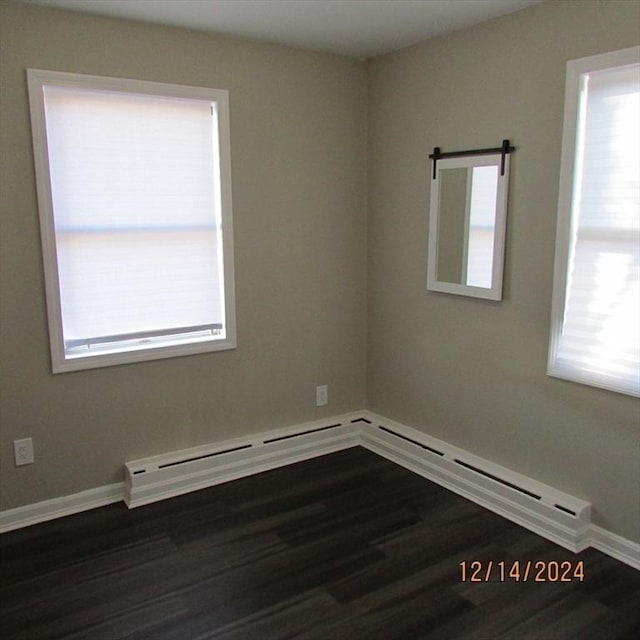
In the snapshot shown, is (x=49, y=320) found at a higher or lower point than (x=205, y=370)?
higher

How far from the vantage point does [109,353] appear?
3.11 metres

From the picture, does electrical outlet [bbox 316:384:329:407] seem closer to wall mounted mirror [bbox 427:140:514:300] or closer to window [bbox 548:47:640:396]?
wall mounted mirror [bbox 427:140:514:300]

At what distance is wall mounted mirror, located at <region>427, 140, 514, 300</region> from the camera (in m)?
3.00

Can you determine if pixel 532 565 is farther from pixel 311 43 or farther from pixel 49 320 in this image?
pixel 311 43

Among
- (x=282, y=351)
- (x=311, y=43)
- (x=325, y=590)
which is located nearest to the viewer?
(x=325, y=590)

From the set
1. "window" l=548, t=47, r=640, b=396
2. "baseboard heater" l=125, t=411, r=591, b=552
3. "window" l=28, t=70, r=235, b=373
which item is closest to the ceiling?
"window" l=28, t=70, r=235, b=373

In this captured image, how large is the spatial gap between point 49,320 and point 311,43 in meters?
2.03

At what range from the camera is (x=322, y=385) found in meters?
3.91

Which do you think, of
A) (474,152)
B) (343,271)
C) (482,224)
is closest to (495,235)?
(482,224)

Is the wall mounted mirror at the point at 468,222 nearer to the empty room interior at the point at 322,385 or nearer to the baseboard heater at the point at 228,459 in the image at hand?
the empty room interior at the point at 322,385

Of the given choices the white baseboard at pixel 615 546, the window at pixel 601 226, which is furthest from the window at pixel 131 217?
the white baseboard at pixel 615 546

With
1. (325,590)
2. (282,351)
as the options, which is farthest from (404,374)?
(325,590)

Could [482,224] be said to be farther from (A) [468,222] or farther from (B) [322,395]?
(B) [322,395]

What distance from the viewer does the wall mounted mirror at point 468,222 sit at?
3002mm
